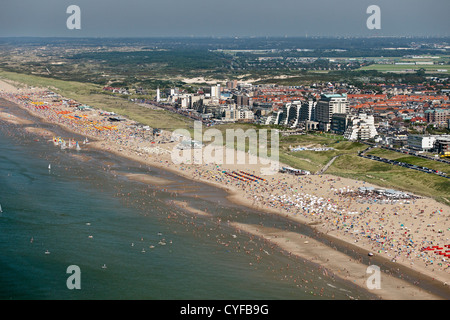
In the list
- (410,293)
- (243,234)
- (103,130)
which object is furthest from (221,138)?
(410,293)

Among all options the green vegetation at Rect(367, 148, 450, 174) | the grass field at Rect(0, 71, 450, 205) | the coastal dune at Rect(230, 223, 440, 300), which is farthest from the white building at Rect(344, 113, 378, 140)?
the coastal dune at Rect(230, 223, 440, 300)

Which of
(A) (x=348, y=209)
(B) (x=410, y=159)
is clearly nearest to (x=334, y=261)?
(A) (x=348, y=209)

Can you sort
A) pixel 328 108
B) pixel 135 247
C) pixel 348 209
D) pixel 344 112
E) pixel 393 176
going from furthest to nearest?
pixel 344 112 → pixel 328 108 → pixel 393 176 → pixel 348 209 → pixel 135 247

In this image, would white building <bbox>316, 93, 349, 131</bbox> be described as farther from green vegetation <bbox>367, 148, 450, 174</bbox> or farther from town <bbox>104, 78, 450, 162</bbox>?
green vegetation <bbox>367, 148, 450, 174</bbox>

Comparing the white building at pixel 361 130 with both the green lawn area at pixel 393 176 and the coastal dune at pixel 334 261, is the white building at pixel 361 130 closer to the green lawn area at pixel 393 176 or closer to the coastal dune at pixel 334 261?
the green lawn area at pixel 393 176

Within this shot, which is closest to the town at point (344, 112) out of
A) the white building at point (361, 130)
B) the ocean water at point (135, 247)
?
the white building at point (361, 130)

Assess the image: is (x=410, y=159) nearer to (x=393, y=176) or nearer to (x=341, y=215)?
(x=393, y=176)
